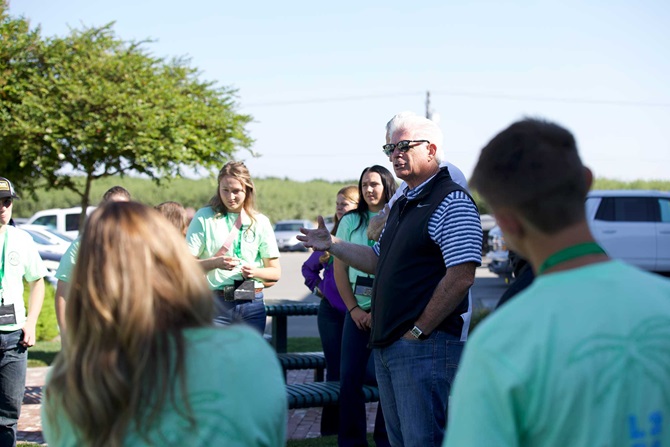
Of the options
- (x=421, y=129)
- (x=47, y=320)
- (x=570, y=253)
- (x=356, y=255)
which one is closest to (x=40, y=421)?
(x=356, y=255)

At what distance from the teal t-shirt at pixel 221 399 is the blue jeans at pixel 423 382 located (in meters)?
1.95

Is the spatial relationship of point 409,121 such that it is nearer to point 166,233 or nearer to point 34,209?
point 166,233

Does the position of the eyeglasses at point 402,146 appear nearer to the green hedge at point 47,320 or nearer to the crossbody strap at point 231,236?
the crossbody strap at point 231,236

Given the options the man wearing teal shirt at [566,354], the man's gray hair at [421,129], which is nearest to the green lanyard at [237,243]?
the man's gray hair at [421,129]

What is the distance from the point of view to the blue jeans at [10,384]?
485 cm

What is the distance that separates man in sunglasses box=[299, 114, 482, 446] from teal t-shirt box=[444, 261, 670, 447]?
2.05m

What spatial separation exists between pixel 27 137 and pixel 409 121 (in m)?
14.0

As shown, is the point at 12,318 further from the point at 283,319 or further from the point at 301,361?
the point at 283,319

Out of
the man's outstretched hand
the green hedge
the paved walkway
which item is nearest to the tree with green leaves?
the green hedge

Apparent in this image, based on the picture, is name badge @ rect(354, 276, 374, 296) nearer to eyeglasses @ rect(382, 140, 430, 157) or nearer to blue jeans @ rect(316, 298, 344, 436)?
blue jeans @ rect(316, 298, 344, 436)

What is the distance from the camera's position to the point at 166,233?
5.82ft

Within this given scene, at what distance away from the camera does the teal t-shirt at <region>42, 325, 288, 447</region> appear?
1.66m

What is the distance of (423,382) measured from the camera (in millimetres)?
3623

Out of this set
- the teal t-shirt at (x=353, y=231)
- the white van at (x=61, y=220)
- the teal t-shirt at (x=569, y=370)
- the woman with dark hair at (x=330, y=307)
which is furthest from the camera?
the white van at (x=61, y=220)
